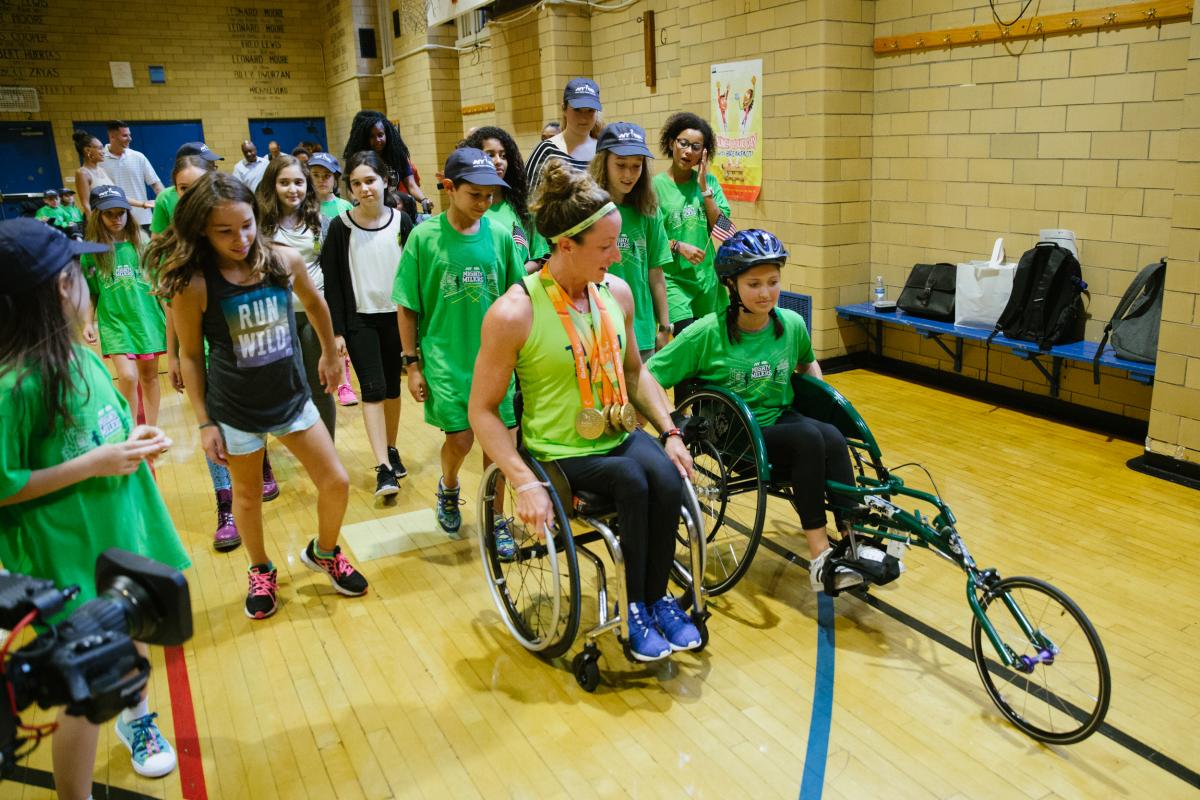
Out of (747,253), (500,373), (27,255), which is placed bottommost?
(500,373)

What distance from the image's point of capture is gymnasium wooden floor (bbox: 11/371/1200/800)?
2.12 metres

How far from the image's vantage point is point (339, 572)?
10.2 feet

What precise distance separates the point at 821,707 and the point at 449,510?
1740mm

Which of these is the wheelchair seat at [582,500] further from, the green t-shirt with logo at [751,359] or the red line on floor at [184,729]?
the red line on floor at [184,729]

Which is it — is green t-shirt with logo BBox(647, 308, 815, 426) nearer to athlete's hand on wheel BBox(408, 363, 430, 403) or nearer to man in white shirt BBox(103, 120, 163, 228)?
athlete's hand on wheel BBox(408, 363, 430, 403)

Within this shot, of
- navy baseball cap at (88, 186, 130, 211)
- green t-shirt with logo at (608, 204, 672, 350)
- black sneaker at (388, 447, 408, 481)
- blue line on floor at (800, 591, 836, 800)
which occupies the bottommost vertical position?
blue line on floor at (800, 591, 836, 800)

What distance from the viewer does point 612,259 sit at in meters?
2.35

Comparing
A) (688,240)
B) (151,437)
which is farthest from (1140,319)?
(151,437)

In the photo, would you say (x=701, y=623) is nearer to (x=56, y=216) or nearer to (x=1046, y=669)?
(x=1046, y=669)

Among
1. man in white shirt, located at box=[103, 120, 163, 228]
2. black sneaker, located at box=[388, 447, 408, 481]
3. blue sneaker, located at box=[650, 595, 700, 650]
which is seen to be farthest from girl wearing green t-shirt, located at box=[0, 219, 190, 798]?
Result: man in white shirt, located at box=[103, 120, 163, 228]

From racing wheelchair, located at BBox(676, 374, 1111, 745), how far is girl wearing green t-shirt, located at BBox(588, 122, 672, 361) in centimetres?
67

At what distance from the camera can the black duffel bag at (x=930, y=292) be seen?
17.0ft

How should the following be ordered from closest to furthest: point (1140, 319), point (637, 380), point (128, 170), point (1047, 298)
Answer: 1. point (637, 380)
2. point (1140, 319)
3. point (1047, 298)
4. point (128, 170)

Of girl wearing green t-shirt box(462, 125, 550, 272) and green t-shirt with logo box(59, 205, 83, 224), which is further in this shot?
green t-shirt with logo box(59, 205, 83, 224)
